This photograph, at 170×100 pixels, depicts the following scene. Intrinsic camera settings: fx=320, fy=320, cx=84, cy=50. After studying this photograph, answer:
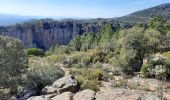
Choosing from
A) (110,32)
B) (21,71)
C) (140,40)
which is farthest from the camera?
(110,32)

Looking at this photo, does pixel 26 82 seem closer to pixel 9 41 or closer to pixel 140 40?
pixel 9 41

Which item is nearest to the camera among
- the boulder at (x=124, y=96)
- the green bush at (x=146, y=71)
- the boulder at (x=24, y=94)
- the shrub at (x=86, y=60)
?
the boulder at (x=124, y=96)

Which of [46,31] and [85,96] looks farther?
[46,31]

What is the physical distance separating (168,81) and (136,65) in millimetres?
6176

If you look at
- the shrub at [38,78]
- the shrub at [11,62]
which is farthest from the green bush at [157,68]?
the shrub at [11,62]

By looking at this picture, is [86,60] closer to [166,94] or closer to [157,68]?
[157,68]

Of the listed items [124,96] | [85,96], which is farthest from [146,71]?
[124,96]

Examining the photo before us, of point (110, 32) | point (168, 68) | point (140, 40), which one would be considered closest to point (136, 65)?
point (140, 40)

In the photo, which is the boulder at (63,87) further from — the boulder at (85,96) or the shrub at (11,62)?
the shrub at (11,62)

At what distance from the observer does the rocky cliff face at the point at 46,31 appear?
483ft

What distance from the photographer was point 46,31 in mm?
155375

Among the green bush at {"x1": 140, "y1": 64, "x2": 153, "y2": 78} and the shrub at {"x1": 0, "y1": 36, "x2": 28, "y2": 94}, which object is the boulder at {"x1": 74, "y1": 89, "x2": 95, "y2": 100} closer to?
the shrub at {"x1": 0, "y1": 36, "x2": 28, "y2": 94}

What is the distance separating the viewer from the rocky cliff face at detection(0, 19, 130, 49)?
147 metres

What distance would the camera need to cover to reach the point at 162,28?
58.5m
